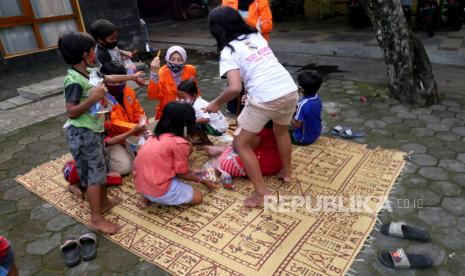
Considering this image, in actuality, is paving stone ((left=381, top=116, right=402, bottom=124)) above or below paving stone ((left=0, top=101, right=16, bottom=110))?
below

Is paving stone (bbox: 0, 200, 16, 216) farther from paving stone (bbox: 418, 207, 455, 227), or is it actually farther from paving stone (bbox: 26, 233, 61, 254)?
paving stone (bbox: 418, 207, 455, 227)

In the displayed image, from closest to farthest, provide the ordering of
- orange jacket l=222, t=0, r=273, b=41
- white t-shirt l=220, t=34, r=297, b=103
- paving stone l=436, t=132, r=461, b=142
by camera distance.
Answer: white t-shirt l=220, t=34, r=297, b=103 < paving stone l=436, t=132, r=461, b=142 < orange jacket l=222, t=0, r=273, b=41

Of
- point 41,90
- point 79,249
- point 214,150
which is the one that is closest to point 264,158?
point 214,150

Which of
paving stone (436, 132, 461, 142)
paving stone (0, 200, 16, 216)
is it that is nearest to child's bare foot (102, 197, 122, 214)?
paving stone (0, 200, 16, 216)

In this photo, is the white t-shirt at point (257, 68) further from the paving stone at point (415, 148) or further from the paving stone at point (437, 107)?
the paving stone at point (437, 107)

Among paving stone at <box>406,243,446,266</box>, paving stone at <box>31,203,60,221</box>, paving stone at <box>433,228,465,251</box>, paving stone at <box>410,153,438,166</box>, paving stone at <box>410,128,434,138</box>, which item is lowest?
paving stone at <box>433,228,465,251</box>

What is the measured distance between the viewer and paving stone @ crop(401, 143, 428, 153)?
3.82 metres

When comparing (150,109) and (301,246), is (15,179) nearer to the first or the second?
(150,109)

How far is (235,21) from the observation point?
9.11 feet

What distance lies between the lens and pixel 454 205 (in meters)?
2.95

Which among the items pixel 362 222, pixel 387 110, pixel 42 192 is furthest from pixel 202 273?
pixel 387 110

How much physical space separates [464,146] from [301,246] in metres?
2.44

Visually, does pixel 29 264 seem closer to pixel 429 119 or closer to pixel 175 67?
pixel 175 67

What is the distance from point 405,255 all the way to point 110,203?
246 cm
